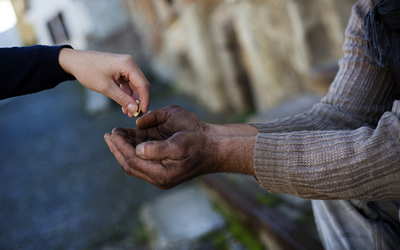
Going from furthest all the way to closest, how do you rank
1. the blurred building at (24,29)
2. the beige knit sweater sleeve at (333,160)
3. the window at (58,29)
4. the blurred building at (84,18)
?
the blurred building at (24,29), the window at (58,29), the blurred building at (84,18), the beige knit sweater sleeve at (333,160)

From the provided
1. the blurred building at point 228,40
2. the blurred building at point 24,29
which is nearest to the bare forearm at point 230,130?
the blurred building at point 228,40

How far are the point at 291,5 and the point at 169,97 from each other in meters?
6.41

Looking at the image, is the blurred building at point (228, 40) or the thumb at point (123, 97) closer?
the thumb at point (123, 97)

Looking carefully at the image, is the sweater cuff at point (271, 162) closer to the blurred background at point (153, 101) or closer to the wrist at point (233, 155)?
the wrist at point (233, 155)

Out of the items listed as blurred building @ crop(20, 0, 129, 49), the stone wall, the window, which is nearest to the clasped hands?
the stone wall

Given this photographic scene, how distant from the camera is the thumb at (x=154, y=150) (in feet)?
3.63

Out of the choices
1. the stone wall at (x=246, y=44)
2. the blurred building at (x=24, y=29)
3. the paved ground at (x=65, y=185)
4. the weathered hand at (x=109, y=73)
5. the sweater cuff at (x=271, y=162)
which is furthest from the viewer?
the blurred building at (x=24, y=29)

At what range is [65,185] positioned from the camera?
616 cm

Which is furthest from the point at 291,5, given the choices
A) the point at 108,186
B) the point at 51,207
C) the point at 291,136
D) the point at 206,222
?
the point at 51,207

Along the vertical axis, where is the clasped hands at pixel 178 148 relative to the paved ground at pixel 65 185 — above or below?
above

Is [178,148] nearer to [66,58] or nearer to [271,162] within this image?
[271,162]

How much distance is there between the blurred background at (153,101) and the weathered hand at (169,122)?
5.61 feet

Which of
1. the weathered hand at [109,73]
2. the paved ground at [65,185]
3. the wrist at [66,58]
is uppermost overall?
the wrist at [66,58]

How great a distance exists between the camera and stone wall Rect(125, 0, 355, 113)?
3947mm
